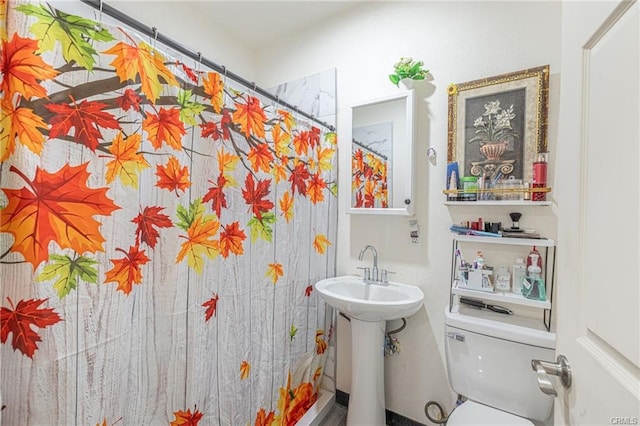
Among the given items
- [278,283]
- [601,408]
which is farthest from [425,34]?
[601,408]

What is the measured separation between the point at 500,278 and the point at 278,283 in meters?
1.08

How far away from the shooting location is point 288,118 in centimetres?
143

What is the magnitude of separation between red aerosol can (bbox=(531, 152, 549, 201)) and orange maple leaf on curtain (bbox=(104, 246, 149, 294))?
154 centimetres

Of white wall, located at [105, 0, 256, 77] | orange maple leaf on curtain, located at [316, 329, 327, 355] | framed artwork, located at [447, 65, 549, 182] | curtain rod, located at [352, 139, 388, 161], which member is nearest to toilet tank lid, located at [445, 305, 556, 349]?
framed artwork, located at [447, 65, 549, 182]

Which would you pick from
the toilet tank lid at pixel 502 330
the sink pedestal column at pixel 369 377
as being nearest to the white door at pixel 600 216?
the toilet tank lid at pixel 502 330

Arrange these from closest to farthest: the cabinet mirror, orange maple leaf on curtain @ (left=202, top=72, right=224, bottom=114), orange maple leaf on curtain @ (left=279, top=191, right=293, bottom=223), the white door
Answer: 1. the white door
2. orange maple leaf on curtain @ (left=202, top=72, right=224, bottom=114)
3. orange maple leaf on curtain @ (left=279, top=191, right=293, bottom=223)
4. the cabinet mirror

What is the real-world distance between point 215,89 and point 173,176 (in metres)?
0.39

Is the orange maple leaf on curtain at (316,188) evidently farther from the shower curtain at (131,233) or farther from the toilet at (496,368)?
the toilet at (496,368)

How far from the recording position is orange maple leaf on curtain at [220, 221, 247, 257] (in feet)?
3.57

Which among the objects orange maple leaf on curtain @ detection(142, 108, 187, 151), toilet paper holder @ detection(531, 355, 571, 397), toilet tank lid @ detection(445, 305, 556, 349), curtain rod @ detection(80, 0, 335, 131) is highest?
curtain rod @ detection(80, 0, 335, 131)

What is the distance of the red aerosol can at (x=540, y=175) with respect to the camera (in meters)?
1.16

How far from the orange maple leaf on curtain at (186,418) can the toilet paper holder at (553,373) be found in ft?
3.60

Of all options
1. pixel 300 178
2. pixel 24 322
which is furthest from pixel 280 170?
pixel 24 322

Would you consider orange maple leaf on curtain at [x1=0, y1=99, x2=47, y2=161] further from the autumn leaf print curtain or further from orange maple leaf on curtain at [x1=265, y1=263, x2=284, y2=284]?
the autumn leaf print curtain
